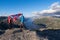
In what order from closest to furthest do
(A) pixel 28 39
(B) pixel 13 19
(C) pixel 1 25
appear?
(A) pixel 28 39 < (B) pixel 13 19 < (C) pixel 1 25

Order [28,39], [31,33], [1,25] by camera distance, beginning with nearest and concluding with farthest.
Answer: [28,39], [31,33], [1,25]

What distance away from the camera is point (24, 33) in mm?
28594

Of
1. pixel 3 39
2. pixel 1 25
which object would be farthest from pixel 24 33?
pixel 1 25

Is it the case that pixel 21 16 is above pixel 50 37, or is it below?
above

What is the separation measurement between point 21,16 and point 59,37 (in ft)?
22.6

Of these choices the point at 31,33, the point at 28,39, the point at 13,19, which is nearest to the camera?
the point at 28,39

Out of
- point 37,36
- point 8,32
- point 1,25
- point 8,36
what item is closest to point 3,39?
point 8,36

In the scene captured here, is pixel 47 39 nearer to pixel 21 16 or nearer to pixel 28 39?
pixel 28 39

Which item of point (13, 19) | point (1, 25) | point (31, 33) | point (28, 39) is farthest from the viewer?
point (1, 25)

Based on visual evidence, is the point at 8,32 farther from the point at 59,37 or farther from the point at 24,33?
the point at 59,37

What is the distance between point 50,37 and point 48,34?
127cm

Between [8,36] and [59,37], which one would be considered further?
[59,37]

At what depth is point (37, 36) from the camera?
2758cm

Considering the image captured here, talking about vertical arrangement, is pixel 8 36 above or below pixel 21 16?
below
